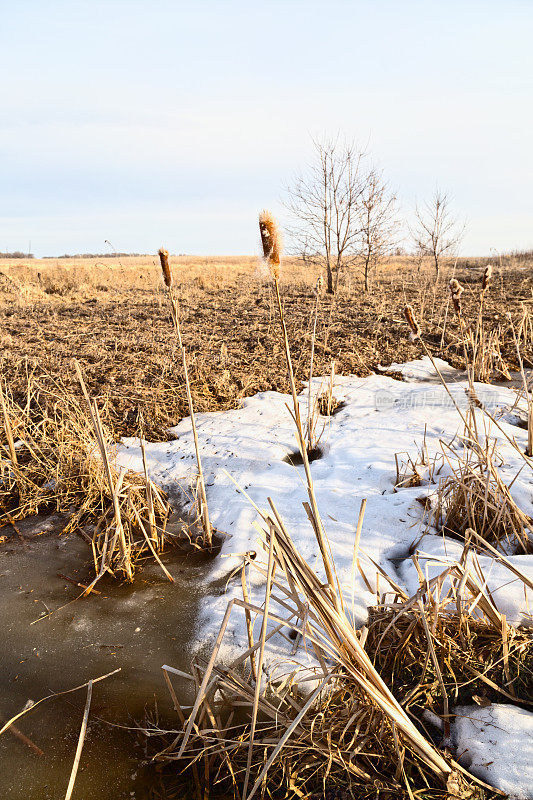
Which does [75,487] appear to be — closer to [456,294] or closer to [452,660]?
[452,660]

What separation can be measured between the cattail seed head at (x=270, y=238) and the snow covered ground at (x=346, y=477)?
1.15 m

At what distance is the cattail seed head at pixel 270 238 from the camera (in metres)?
1.39

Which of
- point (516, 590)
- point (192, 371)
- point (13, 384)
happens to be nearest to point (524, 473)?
point (516, 590)

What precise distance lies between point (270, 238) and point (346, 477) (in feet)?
8.77

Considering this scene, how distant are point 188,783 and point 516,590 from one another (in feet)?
5.14

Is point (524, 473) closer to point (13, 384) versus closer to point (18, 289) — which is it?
point (13, 384)

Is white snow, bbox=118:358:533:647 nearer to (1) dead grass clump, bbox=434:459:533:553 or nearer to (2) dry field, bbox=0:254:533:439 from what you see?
(1) dead grass clump, bbox=434:459:533:553

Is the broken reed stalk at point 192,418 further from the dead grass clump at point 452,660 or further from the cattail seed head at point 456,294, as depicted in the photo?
the cattail seed head at point 456,294

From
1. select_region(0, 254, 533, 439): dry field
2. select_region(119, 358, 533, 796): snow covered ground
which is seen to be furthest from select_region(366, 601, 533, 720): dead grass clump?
select_region(0, 254, 533, 439): dry field

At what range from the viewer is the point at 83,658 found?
2.45 m

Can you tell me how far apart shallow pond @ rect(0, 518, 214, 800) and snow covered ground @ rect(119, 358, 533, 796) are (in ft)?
0.81

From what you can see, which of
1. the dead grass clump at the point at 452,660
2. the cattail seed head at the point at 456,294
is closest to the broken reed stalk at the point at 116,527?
the dead grass clump at the point at 452,660

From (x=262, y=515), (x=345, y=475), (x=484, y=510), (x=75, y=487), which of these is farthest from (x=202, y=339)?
(x=262, y=515)

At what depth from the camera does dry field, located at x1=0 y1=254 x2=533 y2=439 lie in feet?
18.5
